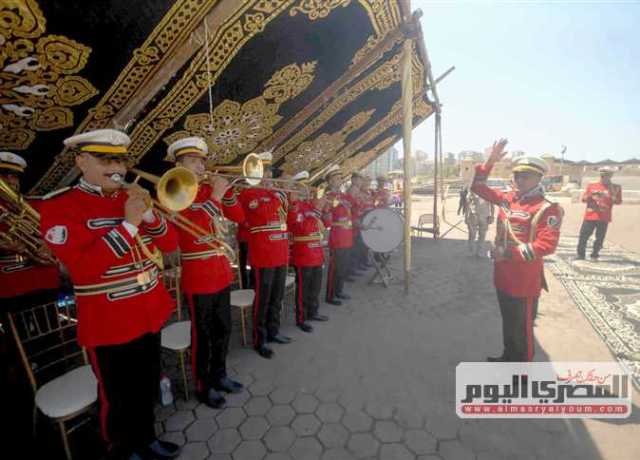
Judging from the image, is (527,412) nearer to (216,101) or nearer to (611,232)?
(216,101)

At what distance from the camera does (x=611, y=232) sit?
40.9 ft

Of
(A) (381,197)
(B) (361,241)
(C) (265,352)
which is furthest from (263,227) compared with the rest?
(A) (381,197)

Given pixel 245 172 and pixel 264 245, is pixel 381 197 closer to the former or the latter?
pixel 264 245

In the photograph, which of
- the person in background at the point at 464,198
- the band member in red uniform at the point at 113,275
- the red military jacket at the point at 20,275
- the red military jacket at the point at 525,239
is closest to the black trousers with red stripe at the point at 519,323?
the red military jacket at the point at 525,239

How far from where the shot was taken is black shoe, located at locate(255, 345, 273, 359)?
4.23 meters

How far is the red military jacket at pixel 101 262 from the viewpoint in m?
2.08

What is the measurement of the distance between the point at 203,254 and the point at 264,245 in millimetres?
1083

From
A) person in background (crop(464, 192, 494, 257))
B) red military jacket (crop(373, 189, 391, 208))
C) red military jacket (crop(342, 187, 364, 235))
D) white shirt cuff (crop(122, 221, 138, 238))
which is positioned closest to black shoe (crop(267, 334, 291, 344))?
white shirt cuff (crop(122, 221, 138, 238))

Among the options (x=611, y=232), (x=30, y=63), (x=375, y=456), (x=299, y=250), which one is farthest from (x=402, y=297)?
(x=611, y=232)

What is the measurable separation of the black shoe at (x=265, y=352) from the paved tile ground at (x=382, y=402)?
98 mm

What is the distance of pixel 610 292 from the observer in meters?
6.26

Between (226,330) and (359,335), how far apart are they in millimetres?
2219

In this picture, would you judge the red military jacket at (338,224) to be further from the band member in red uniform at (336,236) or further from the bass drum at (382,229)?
the bass drum at (382,229)

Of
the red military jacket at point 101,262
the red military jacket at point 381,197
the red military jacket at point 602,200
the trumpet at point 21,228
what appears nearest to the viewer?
the red military jacket at point 101,262
